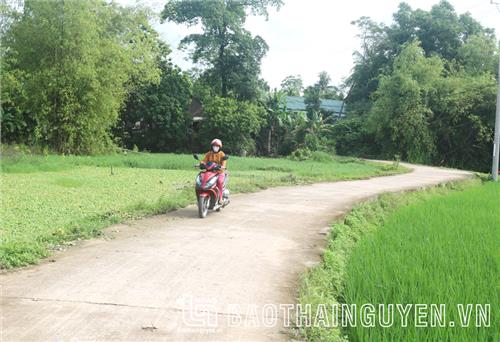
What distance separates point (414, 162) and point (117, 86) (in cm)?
1638

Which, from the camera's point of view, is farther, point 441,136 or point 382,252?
point 441,136

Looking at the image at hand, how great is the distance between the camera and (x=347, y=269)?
433 centimetres

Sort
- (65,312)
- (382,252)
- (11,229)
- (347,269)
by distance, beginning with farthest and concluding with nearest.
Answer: (11,229) → (382,252) → (347,269) → (65,312)

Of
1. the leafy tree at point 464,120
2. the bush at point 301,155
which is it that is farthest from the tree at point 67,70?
the leafy tree at point 464,120

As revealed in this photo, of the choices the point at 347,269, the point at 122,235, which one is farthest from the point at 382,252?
the point at 122,235

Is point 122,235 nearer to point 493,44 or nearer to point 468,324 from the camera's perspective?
point 468,324

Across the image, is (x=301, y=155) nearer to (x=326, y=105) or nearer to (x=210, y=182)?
(x=326, y=105)

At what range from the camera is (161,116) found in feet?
88.6

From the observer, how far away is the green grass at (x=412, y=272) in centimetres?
308

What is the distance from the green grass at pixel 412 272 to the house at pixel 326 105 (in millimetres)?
30368

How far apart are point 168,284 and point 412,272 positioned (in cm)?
198

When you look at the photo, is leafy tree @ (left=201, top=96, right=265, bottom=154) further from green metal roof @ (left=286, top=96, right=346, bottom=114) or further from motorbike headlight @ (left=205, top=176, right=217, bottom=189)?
motorbike headlight @ (left=205, top=176, right=217, bottom=189)

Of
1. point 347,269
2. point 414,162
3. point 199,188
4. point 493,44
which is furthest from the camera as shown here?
point 493,44

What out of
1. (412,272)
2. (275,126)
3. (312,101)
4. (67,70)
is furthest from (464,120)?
(412,272)
